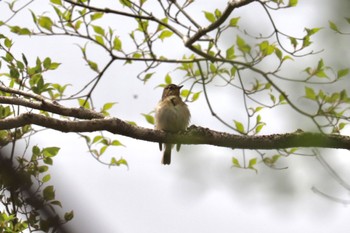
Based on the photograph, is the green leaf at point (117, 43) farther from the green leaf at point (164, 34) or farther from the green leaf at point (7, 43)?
the green leaf at point (7, 43)

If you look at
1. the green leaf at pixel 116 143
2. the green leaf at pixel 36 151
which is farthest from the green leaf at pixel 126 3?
the green leaf at pixel 36 151

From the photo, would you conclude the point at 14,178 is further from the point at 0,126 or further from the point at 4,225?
the point at 4,225

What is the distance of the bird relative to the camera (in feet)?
20.7

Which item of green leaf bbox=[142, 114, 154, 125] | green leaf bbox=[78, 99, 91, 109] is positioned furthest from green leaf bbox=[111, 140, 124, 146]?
green leaf bbox=[78, 99, 91, 109]

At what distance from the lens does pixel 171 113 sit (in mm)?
6453

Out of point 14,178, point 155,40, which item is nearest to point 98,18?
point 155,40

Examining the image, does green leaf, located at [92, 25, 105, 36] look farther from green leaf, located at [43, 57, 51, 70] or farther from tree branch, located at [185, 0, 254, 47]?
tree branch, located at [185, 0, 254, 47]

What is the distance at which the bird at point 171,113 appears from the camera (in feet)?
20.7

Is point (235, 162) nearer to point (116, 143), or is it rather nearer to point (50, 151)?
point (50, 151)

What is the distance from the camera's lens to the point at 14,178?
0.48m

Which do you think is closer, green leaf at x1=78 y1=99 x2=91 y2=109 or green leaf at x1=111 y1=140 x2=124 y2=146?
green leaf at x1=78 y1=99 x2=91 y2=109

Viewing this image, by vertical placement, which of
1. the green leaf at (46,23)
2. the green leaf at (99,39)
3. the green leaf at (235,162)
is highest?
the green leaf at (46,23)

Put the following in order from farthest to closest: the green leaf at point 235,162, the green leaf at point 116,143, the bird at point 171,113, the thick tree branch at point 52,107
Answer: the bird at point 171,113 < the green leaf at point 116,143 < the thick tree branch at point 52,107 < the green leaf at point 235,162

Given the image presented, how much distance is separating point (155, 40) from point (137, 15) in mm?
416
